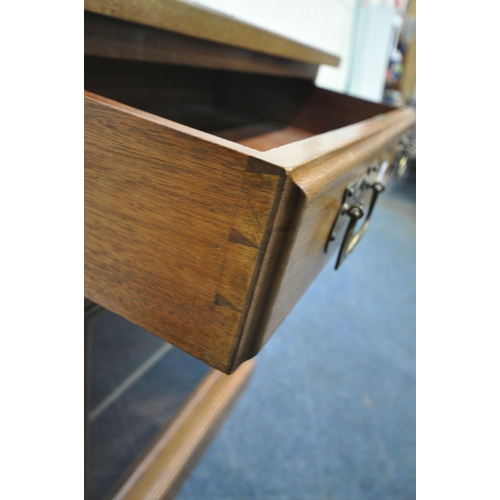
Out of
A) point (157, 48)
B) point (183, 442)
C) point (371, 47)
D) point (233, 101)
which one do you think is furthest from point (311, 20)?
point (183, 442)

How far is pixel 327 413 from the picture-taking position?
1.11m

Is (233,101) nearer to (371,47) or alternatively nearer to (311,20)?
(311,20)

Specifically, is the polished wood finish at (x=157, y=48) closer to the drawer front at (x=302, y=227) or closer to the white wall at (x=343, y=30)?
the drawer front at (x=302, y=227)

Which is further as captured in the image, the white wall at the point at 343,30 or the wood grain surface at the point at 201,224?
the white wall at the point at 343,30

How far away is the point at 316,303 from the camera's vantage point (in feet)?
5.18

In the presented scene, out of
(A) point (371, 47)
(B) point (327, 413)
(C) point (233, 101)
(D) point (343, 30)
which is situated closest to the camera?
(C) point (233, 101)

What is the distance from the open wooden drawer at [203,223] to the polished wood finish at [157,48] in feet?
0.47

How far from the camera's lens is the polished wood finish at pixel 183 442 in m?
0.77

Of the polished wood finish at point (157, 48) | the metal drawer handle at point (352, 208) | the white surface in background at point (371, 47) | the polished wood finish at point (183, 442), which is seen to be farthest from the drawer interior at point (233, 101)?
the white surface in background at point (371, 47)

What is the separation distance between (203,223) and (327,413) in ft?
3.19

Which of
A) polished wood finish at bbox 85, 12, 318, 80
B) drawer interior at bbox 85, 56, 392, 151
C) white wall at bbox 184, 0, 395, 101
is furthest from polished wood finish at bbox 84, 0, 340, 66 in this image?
white wall at bbox 184, 0, 395, 101

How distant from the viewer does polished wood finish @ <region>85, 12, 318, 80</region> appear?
0.41 meters
